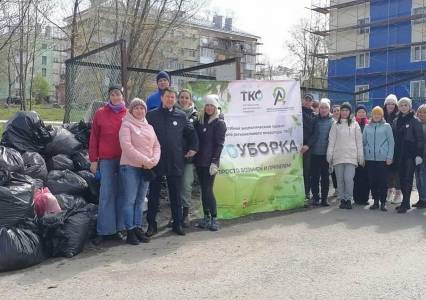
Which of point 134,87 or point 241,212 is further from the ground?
point 134,87

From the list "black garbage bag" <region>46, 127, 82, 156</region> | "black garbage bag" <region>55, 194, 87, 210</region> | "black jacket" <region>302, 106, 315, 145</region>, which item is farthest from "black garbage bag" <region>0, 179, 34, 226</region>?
"black jacket" <region>302, 106, 315, 145</region>

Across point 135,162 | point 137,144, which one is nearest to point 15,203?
point 135,162

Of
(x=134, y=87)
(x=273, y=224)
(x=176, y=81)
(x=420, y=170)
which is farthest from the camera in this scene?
(x=134, y=87)

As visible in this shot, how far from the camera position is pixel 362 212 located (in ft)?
25.9

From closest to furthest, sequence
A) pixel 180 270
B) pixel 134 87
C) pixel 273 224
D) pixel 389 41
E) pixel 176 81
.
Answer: pixel 180 270 < pixel 273 224 < pixel 176 81 < pixel 134 87 < pixel 389 41

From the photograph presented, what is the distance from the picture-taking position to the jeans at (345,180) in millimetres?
8117

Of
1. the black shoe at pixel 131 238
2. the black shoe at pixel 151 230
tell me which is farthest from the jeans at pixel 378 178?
the black shoe at pixel 131 238

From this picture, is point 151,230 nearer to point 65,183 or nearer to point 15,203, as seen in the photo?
point 65,183

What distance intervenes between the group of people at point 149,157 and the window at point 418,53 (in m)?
35.7

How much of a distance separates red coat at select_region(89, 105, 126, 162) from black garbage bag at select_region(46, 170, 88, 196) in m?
0.81

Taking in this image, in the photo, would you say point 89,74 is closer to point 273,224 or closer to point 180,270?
point 273,224

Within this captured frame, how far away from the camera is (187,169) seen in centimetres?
657

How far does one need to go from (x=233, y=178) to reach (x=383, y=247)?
7.44ft

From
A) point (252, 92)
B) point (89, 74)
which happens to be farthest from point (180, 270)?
point (89, 74)
